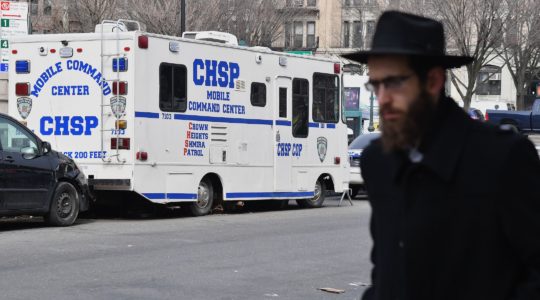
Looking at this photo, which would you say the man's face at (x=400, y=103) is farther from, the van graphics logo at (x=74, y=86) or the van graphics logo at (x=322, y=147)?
the van graphics logo at (x=322, y=147)

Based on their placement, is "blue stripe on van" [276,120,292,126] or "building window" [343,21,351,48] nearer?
"blue stripe on van" [276,120,292,126]

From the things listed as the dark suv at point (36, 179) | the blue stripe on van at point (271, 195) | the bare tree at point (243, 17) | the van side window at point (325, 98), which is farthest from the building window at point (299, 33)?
the dark suv at point (36, 179)

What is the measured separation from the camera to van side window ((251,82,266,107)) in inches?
773

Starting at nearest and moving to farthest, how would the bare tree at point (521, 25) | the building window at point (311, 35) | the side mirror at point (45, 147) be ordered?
the side mirror at point (45, 147) → the bare tree at point (521, 25) → the building window at point (311, 35)

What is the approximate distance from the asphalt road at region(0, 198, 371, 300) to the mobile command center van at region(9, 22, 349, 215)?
95 cm

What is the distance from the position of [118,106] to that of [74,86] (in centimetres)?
91

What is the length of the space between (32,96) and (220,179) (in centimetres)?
352

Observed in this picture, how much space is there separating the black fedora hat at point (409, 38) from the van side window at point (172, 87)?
572 inches

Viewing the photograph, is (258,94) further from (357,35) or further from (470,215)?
(357,35)

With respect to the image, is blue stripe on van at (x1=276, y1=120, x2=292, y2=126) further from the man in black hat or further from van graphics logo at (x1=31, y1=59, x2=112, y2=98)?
the man in black hat

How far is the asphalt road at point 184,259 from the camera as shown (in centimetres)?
984

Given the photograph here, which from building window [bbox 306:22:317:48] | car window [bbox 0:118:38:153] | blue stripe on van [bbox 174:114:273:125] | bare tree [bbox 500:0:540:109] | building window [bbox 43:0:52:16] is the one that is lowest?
car window [bbox 0:118:38:153]

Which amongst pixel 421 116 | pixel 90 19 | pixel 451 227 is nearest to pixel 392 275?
pixel 451 227

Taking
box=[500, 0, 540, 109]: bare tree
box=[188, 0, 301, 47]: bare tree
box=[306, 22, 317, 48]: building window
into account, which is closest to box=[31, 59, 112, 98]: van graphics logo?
box=[188, 0, 301, 47]: bare tree
